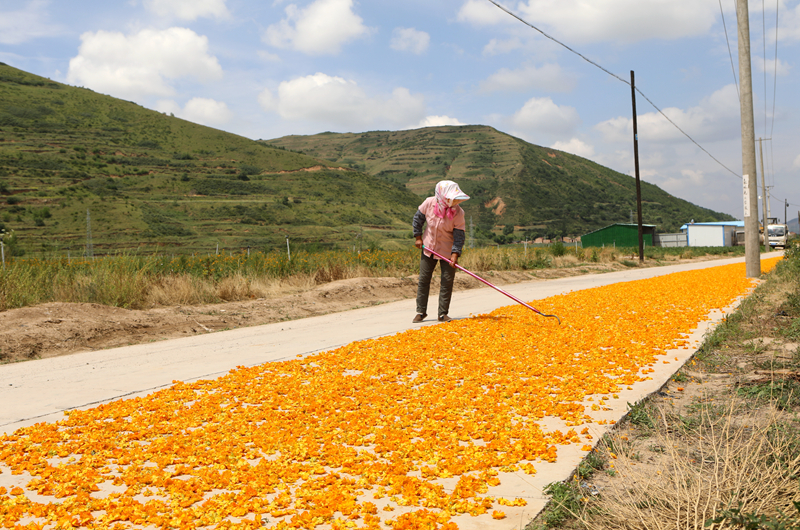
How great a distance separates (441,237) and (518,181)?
11446 centimetres

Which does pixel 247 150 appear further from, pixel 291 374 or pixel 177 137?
pixel 291 374

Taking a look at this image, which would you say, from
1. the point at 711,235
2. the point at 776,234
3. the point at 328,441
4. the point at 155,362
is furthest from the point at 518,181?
the point at 328,441

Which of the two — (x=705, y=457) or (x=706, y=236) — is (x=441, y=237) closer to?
(x=705, y=457)

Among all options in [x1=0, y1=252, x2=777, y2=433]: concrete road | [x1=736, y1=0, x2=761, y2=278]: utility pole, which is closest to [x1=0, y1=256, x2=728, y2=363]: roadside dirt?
[x1=0, y1=252, x2=777, y2=433]: concrete road

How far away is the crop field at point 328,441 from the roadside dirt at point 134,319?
3600 millimetres

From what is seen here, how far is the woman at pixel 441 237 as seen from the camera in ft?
Answer: 32.1

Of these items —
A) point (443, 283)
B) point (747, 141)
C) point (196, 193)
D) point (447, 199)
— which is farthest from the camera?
point (196, 193)

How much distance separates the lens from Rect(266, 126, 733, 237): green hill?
356 feet

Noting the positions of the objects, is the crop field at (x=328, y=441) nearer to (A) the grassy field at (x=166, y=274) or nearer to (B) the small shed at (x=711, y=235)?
(A) the grassy field at (x=166, y=274)

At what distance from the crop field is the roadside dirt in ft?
11.8

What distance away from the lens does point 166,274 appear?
512 inches

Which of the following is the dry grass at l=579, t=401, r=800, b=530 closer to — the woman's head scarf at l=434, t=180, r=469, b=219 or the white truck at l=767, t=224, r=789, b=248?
the woman's head scarf at l=434, t=180, r=469, b=219

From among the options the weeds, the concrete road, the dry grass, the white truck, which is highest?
the white truck

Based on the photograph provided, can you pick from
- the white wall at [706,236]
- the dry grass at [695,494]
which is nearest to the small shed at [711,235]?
the white wall at [706,236]
